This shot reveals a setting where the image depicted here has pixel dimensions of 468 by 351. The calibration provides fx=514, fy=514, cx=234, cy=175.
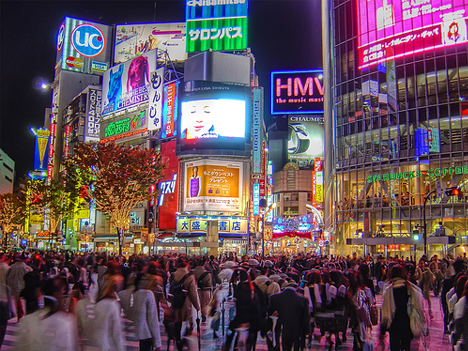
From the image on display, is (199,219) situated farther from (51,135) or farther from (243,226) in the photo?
(51,135)

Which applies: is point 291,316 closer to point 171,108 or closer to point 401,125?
point 401,125

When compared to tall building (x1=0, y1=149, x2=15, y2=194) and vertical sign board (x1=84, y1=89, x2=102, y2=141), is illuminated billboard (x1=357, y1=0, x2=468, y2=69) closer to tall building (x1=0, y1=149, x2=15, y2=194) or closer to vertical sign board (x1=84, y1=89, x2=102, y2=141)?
vertical sign board (x1=84, y1=89, x2=102, y2=141)

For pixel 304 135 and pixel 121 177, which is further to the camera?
pixel 304 135

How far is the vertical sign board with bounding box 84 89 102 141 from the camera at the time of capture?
264 feet

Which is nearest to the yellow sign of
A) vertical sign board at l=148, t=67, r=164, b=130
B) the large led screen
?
the large led screen

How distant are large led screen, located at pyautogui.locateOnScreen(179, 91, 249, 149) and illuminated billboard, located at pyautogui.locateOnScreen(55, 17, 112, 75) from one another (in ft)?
177

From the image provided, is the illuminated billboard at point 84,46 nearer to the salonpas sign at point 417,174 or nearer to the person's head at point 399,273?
the salonpas sign at point 417,174

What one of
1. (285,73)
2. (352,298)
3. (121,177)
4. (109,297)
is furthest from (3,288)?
(285,73)

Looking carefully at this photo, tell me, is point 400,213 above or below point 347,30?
below

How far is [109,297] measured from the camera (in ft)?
19.0

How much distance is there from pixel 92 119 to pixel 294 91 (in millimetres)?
40717

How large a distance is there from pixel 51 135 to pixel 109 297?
334 ft

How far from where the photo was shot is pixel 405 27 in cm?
4731

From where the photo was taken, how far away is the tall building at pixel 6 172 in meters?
159
